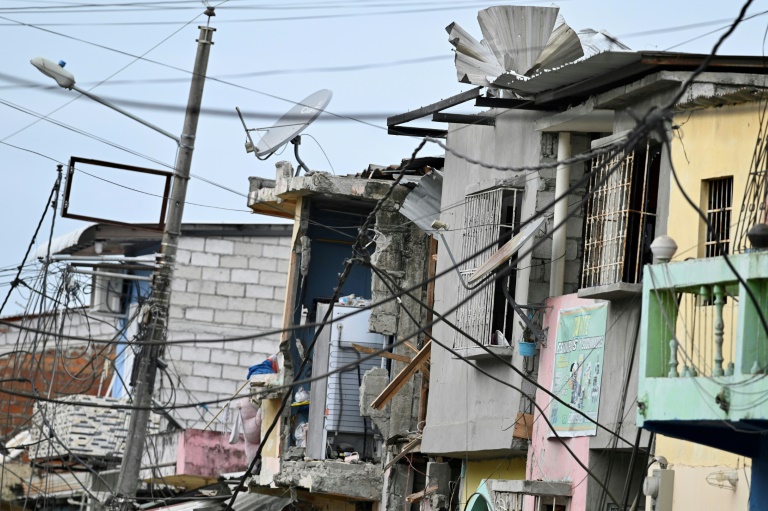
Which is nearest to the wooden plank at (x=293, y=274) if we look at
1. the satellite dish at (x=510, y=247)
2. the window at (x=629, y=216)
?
the satellite dish at (x=510, y=247)

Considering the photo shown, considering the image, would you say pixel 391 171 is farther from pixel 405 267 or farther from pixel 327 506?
pixel 327 506

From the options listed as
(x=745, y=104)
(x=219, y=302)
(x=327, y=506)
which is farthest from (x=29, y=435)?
(x=745, y=104)

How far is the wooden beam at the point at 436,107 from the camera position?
17.1 meters

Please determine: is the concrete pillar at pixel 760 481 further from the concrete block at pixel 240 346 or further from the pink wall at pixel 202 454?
the concrete block at pixel 240 346

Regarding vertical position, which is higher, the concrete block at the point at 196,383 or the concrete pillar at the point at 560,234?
the concrete pillar at the point at 560,234

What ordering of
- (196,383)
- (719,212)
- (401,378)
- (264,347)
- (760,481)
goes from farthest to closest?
(264,347)
(196,383)
(401,378)
(719,212)
(760,481)

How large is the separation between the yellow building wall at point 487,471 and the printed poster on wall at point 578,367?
5.58ft

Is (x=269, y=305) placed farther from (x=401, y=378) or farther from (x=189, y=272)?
(x=401, y=378)

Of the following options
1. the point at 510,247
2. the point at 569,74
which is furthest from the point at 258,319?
the point at 569,74

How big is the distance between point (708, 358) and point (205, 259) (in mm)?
21622

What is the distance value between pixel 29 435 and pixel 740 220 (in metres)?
22.1

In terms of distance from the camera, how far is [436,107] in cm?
1817

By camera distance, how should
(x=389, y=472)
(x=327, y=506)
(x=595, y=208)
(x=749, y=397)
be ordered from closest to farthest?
(x=749, y=397), (x=595, y=208), (x=389, y=472), (x=327, y=506)

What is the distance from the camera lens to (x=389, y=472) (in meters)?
21.3
